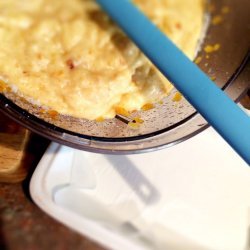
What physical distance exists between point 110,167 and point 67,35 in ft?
1.13

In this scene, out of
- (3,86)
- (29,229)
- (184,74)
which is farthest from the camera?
(29,229)

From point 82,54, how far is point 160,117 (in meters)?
0.15

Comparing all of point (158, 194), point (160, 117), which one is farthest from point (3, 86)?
point (158, 194)

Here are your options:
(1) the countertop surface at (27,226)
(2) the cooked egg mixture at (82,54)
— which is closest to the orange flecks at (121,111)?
(2) the cooked egg mixture at (82,54)

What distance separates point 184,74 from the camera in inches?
13.9

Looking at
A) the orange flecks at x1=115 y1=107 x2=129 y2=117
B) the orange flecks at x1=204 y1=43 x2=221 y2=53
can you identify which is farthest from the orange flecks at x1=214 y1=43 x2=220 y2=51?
the orange flecks at x1=115 y1=107 x2=129 y2=117

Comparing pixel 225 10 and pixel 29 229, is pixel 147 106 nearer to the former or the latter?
pixel 225 10

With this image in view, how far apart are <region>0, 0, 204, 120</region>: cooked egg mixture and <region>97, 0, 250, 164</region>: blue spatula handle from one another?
32mm

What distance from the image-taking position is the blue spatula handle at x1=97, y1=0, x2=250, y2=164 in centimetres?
32

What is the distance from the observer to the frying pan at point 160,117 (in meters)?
0.42

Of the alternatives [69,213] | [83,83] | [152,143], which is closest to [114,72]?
[83,83]

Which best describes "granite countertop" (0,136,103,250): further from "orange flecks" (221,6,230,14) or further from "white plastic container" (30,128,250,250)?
"orange flecks" (221,6,230,14)

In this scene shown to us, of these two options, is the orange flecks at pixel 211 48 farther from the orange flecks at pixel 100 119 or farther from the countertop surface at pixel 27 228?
the countertop surface at pixel 27 228

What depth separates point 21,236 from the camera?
0.62 metres
